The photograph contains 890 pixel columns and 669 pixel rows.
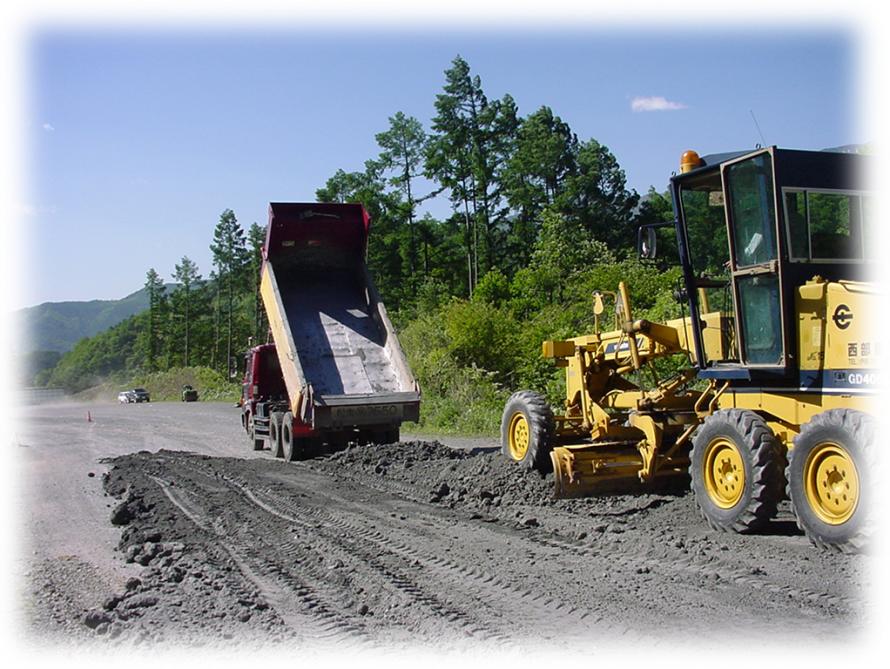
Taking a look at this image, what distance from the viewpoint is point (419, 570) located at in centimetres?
658

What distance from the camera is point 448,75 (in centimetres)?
5203

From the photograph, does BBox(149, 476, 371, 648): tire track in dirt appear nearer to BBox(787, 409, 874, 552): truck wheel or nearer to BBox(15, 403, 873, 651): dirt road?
BBox(15, 403, 873, 651): dirt road

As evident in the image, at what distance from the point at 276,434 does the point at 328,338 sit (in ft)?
7.46

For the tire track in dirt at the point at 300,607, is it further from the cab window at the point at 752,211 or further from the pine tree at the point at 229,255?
the pine tree at the point at 229,255

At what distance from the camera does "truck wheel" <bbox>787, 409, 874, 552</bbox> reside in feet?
19.7

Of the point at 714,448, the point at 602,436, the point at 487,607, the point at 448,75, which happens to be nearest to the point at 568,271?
the point at 448,75

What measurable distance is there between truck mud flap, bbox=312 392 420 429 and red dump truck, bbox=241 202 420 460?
2cm

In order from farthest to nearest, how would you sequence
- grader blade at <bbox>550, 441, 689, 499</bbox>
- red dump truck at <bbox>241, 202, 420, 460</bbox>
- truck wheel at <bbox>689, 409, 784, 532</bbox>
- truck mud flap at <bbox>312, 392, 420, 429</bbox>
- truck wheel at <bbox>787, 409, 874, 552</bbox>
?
red dump truck at <bbox>241, 202, 420, 460</bbox> → truck mud flap at <bbox>312, 392, 420, 429</bbox> → grader blade at <bbox>550, 441, 689, 499</bbox> → truck wheel at <bbox>689, 409, 784, 532</bbox> → truck wheel at <bbox>787, 409, 874, 552</bbox>

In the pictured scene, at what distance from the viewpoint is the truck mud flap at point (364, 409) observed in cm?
1448

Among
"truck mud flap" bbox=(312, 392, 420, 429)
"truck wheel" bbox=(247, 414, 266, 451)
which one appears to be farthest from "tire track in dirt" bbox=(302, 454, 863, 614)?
"truck wheel" bbox=(247, 414, 266, 451)

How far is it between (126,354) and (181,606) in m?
124

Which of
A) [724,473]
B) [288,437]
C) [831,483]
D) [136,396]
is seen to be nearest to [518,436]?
[724,473]

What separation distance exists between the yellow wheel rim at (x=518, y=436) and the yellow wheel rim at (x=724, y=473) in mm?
3095

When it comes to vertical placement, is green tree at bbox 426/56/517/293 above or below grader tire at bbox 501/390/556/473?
above
